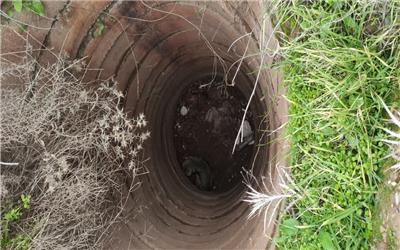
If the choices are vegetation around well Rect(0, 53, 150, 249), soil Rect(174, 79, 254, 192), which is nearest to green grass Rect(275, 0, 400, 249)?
vegetation around well Rect(0, 53, 150, 249)

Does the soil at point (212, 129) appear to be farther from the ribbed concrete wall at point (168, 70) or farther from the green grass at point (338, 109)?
the green grass at point (338, 109)

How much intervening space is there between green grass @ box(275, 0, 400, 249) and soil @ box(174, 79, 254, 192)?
2129 mm

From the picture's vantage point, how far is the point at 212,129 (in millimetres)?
4422

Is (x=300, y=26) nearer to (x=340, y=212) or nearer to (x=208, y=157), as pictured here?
(x=340, y=212)

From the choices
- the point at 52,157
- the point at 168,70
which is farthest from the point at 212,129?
the point at 52,157

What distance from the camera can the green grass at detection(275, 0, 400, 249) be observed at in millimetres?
1901

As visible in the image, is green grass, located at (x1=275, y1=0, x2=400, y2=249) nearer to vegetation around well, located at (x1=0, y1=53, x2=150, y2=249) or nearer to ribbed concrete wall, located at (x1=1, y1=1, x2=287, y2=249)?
ribbed concrete wall, located at (x1=1, y1=1, x2=287, y2=249)

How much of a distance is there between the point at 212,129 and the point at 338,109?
251cm

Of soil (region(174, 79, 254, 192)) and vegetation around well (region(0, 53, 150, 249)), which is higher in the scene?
vegetation around well (region(0, 53, 150, 249))

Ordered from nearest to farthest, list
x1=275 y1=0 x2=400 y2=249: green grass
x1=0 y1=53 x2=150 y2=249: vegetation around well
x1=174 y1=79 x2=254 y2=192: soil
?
Answer: x1=275 y1=0 x2=400 y2=249: green grass, x1=0 y1=53 x2=150 y2=249: vegetation around well, x1=174 y1=79 x2=254 y2=192: soil

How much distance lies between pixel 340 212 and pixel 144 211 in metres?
1.76

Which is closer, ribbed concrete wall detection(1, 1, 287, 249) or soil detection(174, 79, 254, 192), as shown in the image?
ribbed concrete wall detection(1, 1, 287, 249)

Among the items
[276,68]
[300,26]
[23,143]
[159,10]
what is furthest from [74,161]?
[300,26]

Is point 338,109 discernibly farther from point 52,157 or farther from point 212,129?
point 212,129
